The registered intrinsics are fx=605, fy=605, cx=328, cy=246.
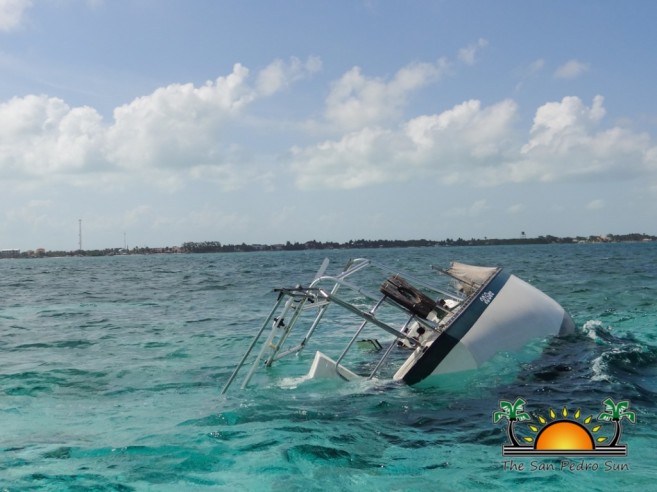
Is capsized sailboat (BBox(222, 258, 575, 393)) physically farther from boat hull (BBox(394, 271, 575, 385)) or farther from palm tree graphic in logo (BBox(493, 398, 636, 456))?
palm tree graphic in logo (BBox(493, 398, 636, 456))

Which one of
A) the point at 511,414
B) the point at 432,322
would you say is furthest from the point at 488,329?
the point at 511,414

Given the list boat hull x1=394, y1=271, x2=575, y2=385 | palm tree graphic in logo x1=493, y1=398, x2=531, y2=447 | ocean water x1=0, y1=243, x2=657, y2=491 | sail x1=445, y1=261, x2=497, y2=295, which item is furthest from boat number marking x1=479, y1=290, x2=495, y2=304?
palm tree graphic in logo x1=493, y1=398, x2=531, y2=447

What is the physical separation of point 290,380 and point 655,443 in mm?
7085

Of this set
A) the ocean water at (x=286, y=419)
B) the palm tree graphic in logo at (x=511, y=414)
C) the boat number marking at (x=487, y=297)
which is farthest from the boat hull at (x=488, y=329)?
the palm tree graphic in logo at (x=511, y=414)

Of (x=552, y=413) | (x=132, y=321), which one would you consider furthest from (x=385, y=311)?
(x=552, y=413)

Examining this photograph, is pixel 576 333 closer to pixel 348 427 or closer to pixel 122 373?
pixel 348 427

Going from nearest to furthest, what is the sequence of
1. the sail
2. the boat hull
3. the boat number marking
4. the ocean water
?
the ocean water
the boat hull
the boat number marking
the sail

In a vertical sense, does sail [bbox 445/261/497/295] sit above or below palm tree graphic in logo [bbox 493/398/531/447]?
above

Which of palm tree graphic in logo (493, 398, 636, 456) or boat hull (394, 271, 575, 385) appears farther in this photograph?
boat hull (394, 271, 575, 385)

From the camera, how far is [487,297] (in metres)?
13.5

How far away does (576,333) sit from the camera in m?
16.6

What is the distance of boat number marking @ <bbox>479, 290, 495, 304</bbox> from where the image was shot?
13.4 m

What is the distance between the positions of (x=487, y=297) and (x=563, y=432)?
463 cm

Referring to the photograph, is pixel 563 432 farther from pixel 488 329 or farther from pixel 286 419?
pixel 286 419
